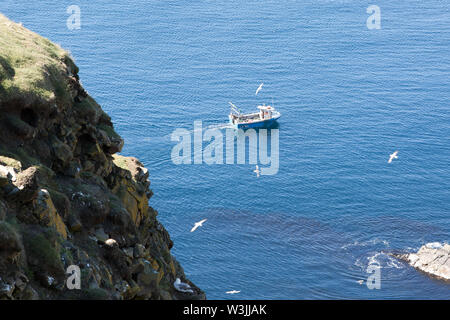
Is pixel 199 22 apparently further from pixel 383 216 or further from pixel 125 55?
pixel 383 216

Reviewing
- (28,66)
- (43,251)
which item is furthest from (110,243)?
(28,66)

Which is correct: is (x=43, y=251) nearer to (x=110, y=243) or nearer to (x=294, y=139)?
(x=110, y=243)

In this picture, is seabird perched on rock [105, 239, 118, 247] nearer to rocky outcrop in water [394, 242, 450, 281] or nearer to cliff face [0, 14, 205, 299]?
cliff face [0, 14, 205, 299]

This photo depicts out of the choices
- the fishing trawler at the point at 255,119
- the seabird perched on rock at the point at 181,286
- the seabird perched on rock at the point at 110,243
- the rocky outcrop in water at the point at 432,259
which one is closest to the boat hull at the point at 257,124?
the fishing trawler at the point at 255,119

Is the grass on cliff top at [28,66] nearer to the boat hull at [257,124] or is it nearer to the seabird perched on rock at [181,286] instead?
the seabird perched on rock at [181,286]

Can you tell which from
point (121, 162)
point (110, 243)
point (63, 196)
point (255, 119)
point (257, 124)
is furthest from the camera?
point (255, 119)

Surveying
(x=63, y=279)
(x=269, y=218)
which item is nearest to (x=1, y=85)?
(x=63, y=279)
